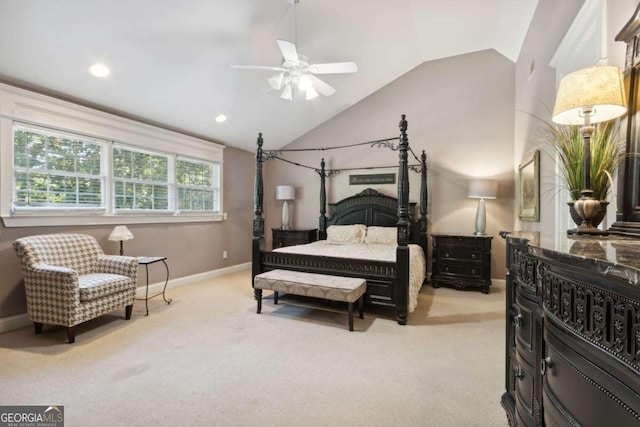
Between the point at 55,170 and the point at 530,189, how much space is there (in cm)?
542

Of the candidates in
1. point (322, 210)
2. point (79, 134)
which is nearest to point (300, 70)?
point (79, 134)

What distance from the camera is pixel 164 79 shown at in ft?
11.7

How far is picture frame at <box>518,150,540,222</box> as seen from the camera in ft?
10.8

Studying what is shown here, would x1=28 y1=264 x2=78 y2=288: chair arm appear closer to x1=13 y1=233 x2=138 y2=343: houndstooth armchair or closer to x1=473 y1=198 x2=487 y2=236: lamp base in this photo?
x1=13 y1=233 x2=138 y2=343: houndstooth armchair

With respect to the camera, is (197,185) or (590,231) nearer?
(590,231)

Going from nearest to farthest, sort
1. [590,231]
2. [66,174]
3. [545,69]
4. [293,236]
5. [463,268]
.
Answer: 1. [590,231]
2. [545,69]
3. [66,174]
4. [463,268]
5. [293,236]

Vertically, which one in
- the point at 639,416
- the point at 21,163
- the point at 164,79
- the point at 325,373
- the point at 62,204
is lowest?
the point at 325,373

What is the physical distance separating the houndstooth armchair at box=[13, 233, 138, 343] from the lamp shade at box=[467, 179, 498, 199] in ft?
15.0

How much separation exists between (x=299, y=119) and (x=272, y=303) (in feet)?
10.9

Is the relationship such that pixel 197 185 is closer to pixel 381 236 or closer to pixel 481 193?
pixel 381 236

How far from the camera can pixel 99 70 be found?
3.17m

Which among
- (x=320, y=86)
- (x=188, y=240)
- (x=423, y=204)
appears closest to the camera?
(x=320, y=86)

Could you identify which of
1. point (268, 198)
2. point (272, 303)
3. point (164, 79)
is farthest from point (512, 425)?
point (268, 198)

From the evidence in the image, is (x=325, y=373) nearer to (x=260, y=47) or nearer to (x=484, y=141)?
(x=260, y=47)
